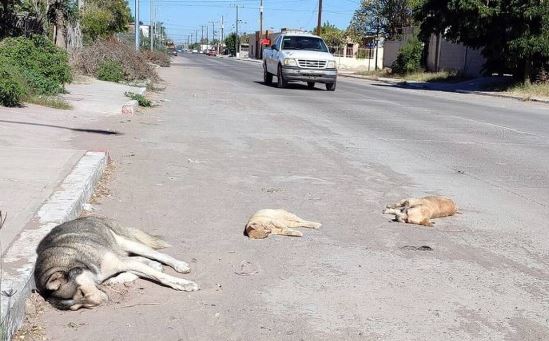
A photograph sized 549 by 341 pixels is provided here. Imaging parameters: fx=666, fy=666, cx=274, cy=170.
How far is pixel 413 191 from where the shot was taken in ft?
25.0

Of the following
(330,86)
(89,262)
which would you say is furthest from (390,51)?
(89,262)

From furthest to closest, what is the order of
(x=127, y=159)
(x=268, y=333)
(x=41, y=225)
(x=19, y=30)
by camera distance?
(x=19, y=30), (x=127, y=159), (x=41, y=225), (x=268, y=333)

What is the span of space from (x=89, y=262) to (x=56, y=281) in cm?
26

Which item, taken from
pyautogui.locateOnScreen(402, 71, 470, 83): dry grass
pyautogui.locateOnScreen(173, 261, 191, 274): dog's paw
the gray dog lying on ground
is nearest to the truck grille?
pyautogui.locateOnScreen(402, 71, 470, 83): dry grass

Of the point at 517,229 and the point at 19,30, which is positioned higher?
the point at 19,30

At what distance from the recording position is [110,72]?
2355 centimetres

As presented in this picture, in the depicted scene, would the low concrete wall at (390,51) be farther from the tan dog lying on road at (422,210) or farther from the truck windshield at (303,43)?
the tan dog lying on road at (422,210)

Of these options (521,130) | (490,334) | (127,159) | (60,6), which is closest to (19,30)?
(60,6)

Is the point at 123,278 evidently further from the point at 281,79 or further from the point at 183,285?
the point at 281,79

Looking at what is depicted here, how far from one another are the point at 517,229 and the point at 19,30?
1810 cm

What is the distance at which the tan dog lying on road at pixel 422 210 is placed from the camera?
6145mm

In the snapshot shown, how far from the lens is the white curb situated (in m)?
3.45

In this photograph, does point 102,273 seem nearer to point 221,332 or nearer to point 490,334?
point 221,332

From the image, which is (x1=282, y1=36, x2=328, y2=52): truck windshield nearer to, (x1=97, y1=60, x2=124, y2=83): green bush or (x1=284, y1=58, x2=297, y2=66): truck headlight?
(x1=284, y1=58, x2=297, y2=66): truck headlight
